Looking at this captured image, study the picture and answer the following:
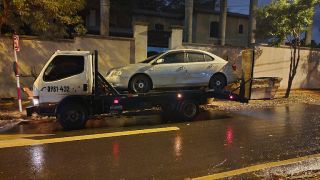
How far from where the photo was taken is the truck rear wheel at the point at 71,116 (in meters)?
11.2

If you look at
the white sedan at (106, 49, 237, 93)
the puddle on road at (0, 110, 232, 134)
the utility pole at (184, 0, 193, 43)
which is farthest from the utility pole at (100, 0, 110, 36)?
the white sedan at (106, 49, 237, 93)

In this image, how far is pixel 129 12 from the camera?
118 feet

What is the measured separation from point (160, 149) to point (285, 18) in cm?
1412

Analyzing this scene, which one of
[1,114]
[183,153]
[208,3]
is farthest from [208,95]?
[208,3]

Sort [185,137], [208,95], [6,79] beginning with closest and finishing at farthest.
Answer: [185,137] < [208,95] < [6,79]

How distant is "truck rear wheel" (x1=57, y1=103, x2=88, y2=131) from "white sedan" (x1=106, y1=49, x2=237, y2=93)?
160cm

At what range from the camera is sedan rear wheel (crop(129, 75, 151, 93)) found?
41.1ft

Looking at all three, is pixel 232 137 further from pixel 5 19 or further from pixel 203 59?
pixel 5 19

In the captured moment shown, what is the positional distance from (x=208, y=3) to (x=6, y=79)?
34.4m

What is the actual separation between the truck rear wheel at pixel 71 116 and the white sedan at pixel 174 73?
160cm

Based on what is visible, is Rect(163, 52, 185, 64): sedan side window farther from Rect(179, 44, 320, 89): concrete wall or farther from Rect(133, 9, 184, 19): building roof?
Rect(133, 9, 184, 19): building roof

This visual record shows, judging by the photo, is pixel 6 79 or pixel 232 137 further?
pixel 6 79

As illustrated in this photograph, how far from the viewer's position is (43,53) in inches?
693

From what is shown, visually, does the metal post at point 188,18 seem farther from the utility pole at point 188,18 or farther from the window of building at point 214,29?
the window of building at point 214,29
